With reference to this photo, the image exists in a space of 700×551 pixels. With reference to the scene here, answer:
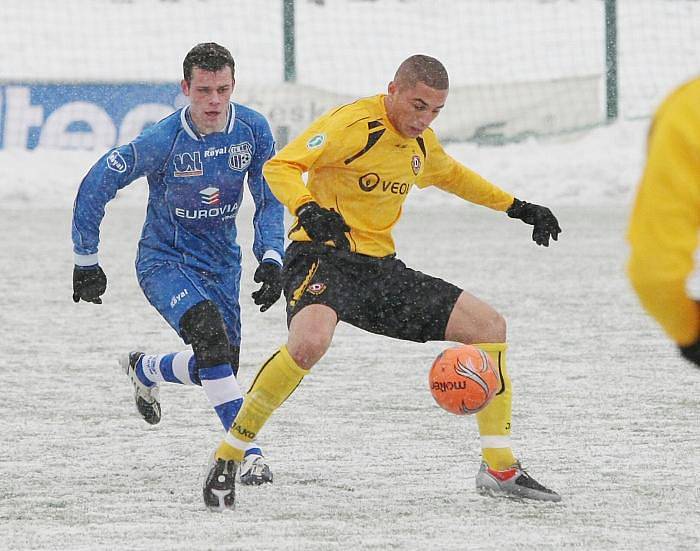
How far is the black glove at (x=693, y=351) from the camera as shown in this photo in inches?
103

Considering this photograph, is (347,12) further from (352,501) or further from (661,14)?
(352,501)

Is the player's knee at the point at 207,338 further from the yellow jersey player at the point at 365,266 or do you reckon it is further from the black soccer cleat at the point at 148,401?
the black soccer cleat at the point at 148,401

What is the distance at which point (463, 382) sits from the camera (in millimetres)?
4941

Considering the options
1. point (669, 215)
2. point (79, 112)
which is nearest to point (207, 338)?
point (669, 215)

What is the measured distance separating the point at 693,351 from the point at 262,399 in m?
2.60

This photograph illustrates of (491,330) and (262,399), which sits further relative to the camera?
(491,330)

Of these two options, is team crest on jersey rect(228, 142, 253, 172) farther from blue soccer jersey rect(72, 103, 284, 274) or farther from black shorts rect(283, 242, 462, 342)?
black shorts rect(283, 242, 462, 342)

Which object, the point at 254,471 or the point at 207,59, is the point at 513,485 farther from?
the point at 207,59

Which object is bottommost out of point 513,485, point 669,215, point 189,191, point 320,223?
point 513,485

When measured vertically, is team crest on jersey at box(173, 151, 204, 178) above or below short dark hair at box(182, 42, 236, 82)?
below

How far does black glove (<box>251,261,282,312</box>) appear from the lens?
5520 millimetres

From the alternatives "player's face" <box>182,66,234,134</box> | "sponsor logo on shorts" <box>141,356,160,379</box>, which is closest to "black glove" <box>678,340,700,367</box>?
"player's face" <box>182,66,234,134</box>

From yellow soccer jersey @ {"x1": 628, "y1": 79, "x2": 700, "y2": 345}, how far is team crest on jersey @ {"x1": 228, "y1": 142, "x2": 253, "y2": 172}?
11.0 ft

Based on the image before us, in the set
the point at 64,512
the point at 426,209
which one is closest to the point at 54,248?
the point at 426,209
